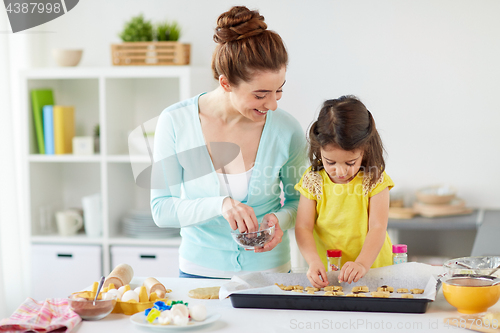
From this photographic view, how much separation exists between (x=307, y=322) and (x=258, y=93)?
649 millimetres

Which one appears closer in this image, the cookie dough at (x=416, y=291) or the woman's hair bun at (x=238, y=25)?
the cookie dough at (x=416, y=291)

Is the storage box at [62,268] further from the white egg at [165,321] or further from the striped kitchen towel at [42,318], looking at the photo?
the white egg at [165,321]

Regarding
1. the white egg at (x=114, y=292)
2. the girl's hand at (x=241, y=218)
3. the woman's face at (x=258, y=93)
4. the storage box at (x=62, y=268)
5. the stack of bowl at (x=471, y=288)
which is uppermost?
Answer: the woman's face at (x=258, y=93)

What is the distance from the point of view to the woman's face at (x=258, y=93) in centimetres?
150

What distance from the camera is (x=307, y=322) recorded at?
121 centimetres

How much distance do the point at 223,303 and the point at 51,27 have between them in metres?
2.53

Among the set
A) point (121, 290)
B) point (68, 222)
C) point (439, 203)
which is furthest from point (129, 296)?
point (439, 203)

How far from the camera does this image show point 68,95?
3.26 m

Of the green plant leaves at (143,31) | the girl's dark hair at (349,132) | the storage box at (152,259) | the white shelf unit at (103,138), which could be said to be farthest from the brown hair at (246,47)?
the storage box at (152,259)

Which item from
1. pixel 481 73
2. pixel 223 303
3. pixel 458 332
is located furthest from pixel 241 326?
pixel 481 73

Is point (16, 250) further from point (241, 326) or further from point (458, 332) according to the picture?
point (458, 332)

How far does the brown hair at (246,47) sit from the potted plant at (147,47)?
136cm

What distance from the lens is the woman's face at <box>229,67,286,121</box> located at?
A: 1502 millimetres

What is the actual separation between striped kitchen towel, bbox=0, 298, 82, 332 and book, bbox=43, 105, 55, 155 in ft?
6.00
